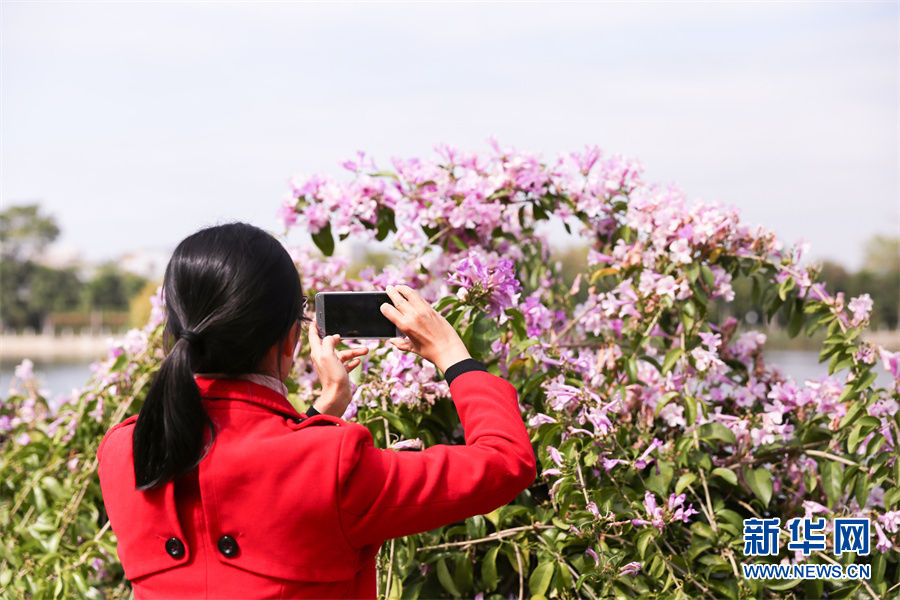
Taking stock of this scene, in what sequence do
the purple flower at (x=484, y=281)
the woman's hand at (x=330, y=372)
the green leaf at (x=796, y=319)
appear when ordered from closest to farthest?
the woman's hand at (x=330, y=372), the purple flower at (x=484, y=281), the green leaf at (x=796, y=319)

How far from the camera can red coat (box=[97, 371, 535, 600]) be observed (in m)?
1.17

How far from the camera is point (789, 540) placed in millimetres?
2314

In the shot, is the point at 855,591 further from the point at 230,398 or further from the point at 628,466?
the point at 230,398

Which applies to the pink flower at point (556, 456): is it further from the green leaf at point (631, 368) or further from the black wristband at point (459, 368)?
the black wristband at point (459, 368)

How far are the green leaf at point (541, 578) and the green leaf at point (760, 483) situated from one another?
2.14 feet

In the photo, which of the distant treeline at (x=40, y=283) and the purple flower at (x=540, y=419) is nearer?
the purple flower at (x=540, y=419)

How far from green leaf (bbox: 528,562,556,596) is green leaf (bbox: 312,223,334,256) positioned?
132cm

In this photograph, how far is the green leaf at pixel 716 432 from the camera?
2.34 meters

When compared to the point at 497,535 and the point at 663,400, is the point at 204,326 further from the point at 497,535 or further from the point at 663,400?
the point at 663,400

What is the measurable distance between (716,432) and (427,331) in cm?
133

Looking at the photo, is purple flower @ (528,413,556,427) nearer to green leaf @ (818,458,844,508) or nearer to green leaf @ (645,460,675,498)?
green leaf @ (645,460,675,498)

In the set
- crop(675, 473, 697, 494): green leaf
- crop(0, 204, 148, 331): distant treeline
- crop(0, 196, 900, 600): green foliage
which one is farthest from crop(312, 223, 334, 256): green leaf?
crop(0, 204, 148, 331): distant treeline
